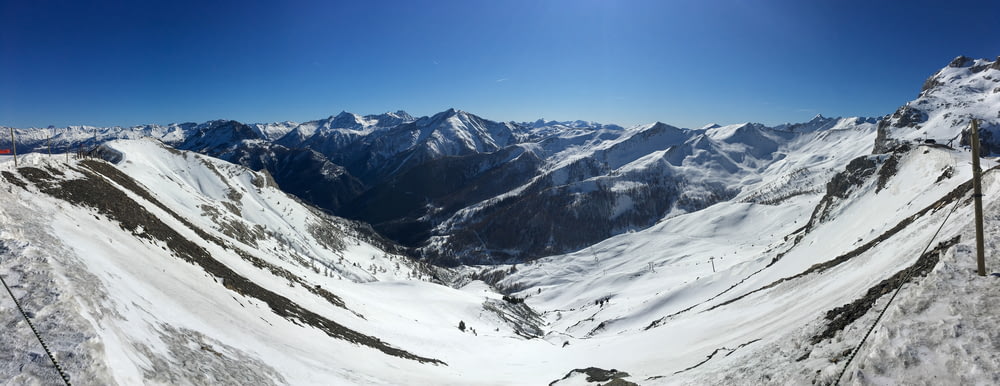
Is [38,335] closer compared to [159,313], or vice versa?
[38,335]

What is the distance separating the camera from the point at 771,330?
25516mm

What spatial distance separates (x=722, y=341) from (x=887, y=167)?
55.3 meters

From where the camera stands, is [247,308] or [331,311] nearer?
[247,308]

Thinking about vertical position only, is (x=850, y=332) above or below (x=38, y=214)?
below

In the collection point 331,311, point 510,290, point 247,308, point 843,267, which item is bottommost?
point 510,290

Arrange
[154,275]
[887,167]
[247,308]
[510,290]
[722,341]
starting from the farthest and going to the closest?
1. [510,290]
2. [887,167]
3. [722,341]
4. [247,308]
5. [154,275]

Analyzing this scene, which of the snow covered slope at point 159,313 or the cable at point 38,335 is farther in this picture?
the snow covered slope at point 159,313

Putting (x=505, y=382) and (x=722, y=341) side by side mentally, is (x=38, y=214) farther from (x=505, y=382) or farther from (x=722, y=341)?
(x=722, y=341)

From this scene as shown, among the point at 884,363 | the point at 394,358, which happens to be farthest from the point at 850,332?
the point at 394,358

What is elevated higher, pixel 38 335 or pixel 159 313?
pixel 38 335

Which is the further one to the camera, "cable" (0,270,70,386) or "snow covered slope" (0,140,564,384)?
"snow covered slope" (0,140,564,384)

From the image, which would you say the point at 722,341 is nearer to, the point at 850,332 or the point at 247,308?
the point at 850,332

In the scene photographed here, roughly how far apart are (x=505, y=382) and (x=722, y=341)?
15.4 meters

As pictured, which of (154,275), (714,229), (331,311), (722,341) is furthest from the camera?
(714,229)
